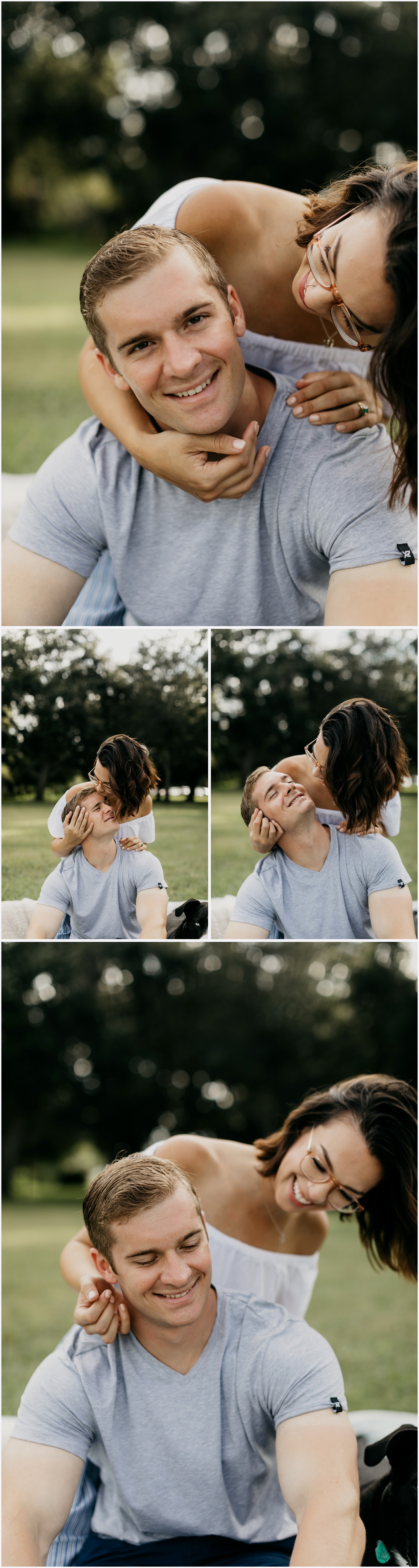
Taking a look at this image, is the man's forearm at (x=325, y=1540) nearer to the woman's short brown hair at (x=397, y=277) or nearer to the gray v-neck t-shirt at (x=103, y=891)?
the gray v-neck t-shirt at (x=103, y=891)

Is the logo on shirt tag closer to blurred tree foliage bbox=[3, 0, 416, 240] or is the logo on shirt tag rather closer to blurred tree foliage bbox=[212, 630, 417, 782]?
blurred tree foliage bbox=[212, 630, 417, 782]

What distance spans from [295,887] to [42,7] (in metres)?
6.68

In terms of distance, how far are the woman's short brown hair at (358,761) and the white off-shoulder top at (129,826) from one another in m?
0.37

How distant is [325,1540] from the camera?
1809mm

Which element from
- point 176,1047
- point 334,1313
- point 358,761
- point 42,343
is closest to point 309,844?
point 358,761

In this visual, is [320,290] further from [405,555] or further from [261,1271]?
[261,1271]

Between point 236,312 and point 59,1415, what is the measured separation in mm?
2230

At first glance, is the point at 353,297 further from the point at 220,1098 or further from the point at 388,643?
the point at 220,1098

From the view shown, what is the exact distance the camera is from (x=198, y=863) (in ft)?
6.70

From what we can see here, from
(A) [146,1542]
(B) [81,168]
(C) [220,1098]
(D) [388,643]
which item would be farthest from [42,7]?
(C) [220,1098]

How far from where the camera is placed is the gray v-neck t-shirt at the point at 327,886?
6.70ft

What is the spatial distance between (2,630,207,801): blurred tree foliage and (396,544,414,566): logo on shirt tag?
43 centimetres

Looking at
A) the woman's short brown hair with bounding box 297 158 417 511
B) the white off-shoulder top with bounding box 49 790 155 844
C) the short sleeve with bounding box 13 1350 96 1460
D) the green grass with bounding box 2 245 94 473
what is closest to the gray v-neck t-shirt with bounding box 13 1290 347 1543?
the short sleeve with bounding box 13 1350 96 1460

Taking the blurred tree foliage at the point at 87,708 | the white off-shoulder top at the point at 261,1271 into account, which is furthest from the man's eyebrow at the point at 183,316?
the white off-shoulder top at the point at 261,1271
